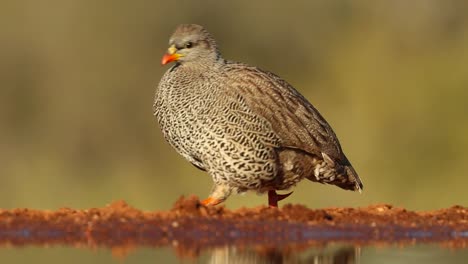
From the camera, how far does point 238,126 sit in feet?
43.8

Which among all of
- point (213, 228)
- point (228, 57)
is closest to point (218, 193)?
point (213, 228)

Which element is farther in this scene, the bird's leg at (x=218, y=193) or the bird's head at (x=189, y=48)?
the bird's head at (x=189, y=48)

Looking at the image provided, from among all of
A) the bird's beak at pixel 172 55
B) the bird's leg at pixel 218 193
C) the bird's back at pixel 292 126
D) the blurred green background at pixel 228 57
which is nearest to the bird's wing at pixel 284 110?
the bird's back at pixel 292 126

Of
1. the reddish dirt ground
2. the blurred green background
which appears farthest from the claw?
the blurred green background

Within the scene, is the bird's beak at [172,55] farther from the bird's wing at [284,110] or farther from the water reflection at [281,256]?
the water reflection at [281,256]

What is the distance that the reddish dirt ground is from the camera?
1124 centimetres

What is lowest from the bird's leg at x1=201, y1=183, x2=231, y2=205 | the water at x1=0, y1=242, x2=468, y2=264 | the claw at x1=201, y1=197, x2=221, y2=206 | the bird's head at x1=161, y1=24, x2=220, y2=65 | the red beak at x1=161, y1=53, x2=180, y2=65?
the water at x1=0, y1=242, x2=468, y2=264

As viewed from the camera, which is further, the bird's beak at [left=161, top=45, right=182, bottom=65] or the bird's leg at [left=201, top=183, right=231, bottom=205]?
the bird's beak at [left=161, top=45, right=182, bottom=65]

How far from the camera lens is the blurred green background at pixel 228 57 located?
74.5ft

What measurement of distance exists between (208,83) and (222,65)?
487mm

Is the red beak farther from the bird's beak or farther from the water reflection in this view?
the water reflection

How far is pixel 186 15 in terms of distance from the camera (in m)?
27.2

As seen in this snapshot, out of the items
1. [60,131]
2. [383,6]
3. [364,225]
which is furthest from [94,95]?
[364,225]

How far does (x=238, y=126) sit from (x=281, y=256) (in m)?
3.04
